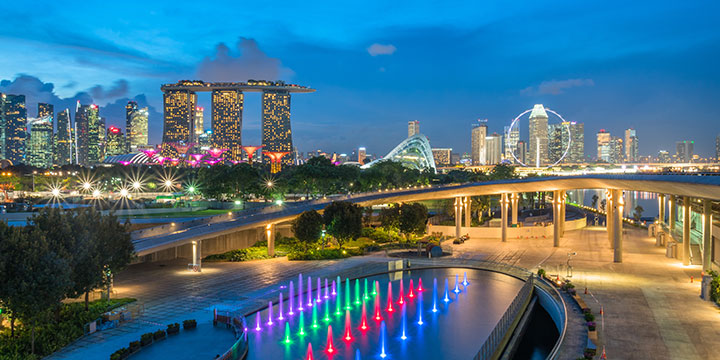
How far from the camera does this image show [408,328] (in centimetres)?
2461

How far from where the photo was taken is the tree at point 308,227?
42.2m

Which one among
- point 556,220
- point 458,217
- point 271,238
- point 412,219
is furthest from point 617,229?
point 271,238

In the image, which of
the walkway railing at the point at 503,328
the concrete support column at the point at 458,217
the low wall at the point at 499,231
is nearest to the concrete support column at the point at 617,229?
the low wall at the point at 499,231

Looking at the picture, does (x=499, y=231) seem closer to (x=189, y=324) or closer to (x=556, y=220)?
(x=556, y=220)

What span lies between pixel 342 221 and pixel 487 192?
22.7m

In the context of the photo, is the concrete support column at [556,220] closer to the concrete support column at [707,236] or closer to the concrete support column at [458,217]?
the concrete support column at [458,217]

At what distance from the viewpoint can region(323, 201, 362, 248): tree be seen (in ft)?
141

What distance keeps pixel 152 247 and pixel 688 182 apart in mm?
30643

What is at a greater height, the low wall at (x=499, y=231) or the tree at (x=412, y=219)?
the tree at (x=412, y=219)

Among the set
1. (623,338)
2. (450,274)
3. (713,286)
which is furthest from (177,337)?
(713,286)

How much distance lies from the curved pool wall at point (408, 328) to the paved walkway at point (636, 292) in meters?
5.13

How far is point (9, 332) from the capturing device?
21281 millimetres

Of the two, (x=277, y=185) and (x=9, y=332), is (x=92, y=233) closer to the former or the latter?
(x=9, y=332)

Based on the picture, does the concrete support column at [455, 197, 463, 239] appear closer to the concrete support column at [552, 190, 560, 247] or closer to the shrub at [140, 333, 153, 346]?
the concrete support column at [552, 190, 560, 247]
